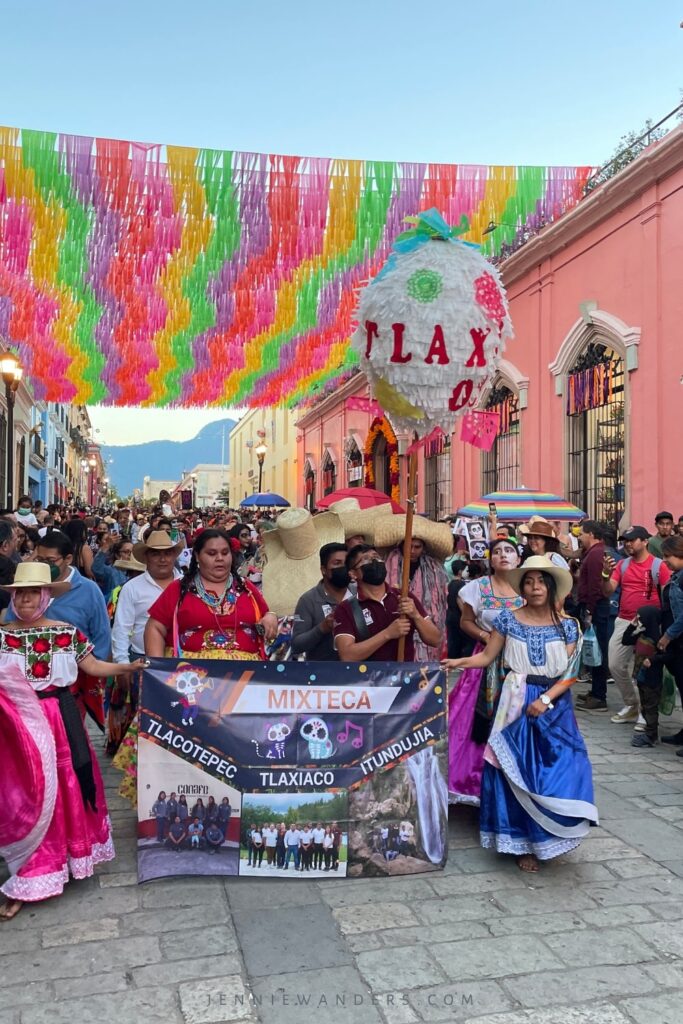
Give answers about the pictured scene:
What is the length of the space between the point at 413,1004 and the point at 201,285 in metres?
10.3

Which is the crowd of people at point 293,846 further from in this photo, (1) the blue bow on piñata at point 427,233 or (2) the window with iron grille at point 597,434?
(2) the window with iron grille at point 597,434

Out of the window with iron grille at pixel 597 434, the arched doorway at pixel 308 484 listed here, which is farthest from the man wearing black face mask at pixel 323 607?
the arched doorway at pixel 308 484

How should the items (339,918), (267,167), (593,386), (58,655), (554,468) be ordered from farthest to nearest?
(554,468)
(593,386)
(267,167)
(58,655)
(339,918)

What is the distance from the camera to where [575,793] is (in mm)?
4020

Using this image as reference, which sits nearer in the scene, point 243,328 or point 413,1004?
point 413,1004

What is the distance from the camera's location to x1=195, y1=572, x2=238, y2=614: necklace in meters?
4.41

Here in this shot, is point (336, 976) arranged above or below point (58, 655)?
below

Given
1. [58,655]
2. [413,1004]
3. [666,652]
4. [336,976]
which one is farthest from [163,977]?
[666,652]

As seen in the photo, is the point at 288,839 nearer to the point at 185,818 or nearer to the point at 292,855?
the point at 292,855

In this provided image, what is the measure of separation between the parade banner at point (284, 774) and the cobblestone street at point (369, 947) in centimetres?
13

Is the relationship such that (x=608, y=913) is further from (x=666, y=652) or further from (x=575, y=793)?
(x=666, y=652)

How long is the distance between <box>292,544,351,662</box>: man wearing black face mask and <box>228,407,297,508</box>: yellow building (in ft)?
82.8

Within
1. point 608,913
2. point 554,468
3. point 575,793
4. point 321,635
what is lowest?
point 608,913

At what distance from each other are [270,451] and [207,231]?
3452cm
